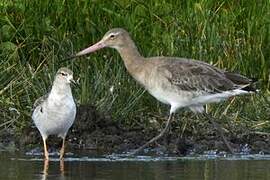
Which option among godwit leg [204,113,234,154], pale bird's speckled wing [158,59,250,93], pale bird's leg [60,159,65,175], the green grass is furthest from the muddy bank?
pale bird's leg [60,159,65,175]

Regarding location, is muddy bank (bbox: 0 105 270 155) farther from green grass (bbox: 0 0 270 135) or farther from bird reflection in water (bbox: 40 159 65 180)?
bird reflection in water (bbox: 40 159 65 180)

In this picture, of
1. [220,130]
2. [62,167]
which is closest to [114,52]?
[220,130]

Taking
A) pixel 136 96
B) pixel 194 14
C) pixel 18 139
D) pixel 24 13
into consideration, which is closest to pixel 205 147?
pixel 136 96

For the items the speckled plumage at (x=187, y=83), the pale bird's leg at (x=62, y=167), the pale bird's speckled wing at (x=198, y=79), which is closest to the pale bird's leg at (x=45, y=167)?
the pale bird's leg at (x=62, y=167)

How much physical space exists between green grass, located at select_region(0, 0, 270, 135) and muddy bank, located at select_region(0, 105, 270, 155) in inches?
10.6

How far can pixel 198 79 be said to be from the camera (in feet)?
40.1

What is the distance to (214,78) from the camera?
12.2 metres

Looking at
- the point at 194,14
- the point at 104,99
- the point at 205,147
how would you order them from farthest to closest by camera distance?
the point at 194,14, the point at 104,99, the point at 205,147

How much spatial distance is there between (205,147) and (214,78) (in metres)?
0.80

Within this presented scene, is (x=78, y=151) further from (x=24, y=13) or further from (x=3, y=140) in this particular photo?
(x=24, y=13)

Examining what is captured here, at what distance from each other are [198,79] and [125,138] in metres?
1.03

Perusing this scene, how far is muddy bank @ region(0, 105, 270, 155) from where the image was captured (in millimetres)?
11922

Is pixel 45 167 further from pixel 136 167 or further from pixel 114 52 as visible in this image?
pixel 114 52

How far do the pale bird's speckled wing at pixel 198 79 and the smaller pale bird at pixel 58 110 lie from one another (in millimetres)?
1176
